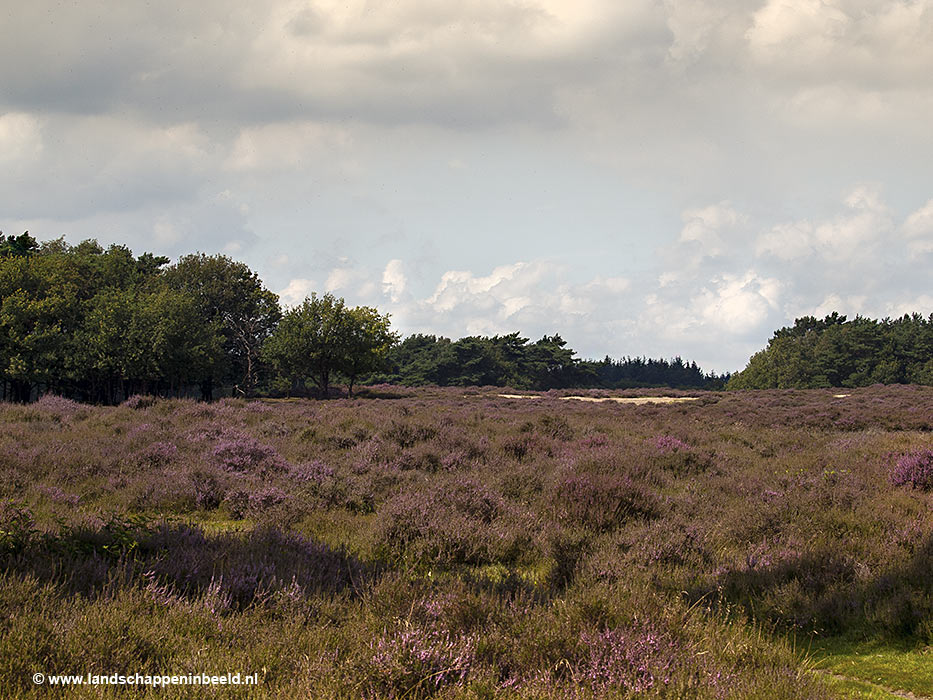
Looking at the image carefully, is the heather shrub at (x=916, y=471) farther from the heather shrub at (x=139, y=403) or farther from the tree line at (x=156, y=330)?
the tree line at (x=156, y=330)

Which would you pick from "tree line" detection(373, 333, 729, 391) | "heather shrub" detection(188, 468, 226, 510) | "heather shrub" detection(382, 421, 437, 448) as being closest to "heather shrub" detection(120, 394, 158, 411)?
"heather shrub" detection(382, 421, 437, 448)

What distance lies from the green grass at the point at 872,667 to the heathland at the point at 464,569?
0.02 metres

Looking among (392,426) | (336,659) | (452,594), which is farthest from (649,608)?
(392,426)

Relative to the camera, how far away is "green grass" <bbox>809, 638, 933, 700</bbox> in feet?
15.2

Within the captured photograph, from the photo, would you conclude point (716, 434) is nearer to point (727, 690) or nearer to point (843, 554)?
point (843, 554)

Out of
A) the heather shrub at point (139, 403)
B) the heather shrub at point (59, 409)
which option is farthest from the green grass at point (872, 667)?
the heather shrub at point (139, 403)

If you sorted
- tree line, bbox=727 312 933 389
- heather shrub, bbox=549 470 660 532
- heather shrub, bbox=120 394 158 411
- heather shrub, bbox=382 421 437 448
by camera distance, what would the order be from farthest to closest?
1. tree line, bbox=727 312 933 389
2. heather shrub, bbox=120 394 158 411
3. heather shrub, bbox=382 421 437 448
4. heather shrub, bbox=549 470 660 532

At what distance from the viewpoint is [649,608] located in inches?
192

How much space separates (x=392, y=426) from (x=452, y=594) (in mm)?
11550

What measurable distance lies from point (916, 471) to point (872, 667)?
6.57 metres

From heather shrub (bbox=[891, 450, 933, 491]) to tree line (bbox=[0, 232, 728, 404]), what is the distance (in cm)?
4418

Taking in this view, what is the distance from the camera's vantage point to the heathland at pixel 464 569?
3822 mm

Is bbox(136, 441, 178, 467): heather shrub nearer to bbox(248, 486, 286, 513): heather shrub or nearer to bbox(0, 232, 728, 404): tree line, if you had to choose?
bbox(248, 486, 286, 513): heather shrub

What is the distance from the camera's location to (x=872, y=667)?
5.01 meters
